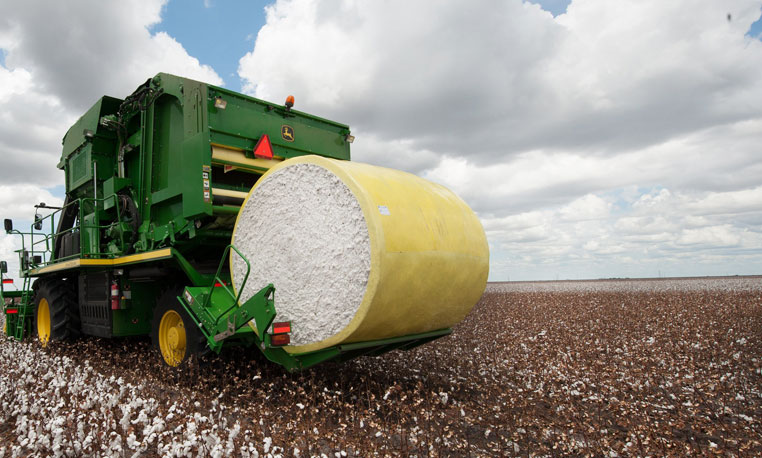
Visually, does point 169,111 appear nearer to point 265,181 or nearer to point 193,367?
point 265,181

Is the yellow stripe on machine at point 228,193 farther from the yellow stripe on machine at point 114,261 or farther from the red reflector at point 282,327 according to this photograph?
the red reflector at point 282,327

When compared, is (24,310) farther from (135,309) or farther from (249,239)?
(249,239)

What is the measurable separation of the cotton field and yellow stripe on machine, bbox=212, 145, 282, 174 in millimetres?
2499

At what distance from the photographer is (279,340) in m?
4.89

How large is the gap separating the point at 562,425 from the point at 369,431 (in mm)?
1867

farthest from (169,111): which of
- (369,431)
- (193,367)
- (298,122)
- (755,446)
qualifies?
(755,446)

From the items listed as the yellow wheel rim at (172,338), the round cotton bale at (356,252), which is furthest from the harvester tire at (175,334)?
the round cotton bale at (356,252)

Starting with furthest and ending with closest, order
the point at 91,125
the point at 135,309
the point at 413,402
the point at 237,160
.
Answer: the point at 91,125
the point at 135,309
the point at 237,160
the point at 413,402

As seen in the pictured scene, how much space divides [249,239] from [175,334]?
6.12 ft

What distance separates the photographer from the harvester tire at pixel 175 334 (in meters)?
5.80

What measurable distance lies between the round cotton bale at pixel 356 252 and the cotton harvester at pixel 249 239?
15mm

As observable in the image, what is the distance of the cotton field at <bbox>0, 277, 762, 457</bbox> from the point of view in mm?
4152

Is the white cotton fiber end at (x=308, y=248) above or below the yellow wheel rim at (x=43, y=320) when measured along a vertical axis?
above

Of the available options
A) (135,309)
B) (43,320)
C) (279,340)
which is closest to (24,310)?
(43,320)
